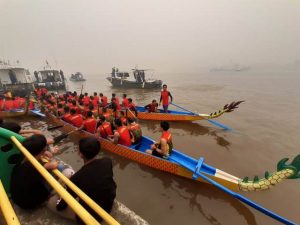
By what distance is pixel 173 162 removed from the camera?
17.7 ft

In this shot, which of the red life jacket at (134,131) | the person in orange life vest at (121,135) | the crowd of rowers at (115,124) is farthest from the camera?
the red life jacket at (134,131)

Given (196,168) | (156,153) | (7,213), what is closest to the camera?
(7,213)

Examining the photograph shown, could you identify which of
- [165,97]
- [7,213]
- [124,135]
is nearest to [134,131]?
[124,135]

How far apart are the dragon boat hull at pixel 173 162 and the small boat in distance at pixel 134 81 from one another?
797 inches

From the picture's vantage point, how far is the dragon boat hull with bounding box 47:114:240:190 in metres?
4.69

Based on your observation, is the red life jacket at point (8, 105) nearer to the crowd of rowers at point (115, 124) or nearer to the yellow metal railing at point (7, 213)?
the crowd of rowers at point (115, 124)

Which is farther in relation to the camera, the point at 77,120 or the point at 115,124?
the point at 77,120

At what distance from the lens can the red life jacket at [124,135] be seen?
653 centimetres

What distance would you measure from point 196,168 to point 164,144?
111 cm

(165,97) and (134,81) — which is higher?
(165,97)

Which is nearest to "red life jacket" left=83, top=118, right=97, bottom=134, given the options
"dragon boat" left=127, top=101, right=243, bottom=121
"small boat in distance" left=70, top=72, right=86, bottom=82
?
"dragon boat" left=127, top=101, right=243, bottom=121

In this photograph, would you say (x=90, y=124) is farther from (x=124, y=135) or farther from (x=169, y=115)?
(x=169, y=115)

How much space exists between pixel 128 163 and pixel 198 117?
16.2ft

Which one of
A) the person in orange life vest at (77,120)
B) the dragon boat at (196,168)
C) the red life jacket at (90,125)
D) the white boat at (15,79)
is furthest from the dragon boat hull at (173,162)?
the white boat at (15,79)
